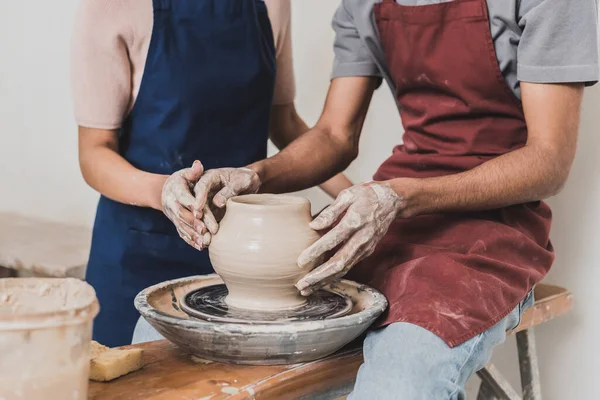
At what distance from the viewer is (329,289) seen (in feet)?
4.30

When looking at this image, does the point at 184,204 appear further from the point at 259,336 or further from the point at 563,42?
the point at 563,42

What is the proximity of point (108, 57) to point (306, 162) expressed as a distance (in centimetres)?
53

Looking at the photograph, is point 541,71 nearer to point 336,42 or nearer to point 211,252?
point 336,42

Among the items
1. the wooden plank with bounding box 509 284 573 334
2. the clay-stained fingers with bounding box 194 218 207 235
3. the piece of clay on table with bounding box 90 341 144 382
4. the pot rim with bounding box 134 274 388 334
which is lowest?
the wooden plank with bounding box 509 284 573 334

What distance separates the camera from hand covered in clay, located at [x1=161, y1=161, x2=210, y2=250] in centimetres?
125

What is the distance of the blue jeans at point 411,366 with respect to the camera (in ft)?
3.44

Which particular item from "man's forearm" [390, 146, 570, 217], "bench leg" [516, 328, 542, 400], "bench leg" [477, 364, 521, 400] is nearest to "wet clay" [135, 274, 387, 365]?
"man's forearm" [390, 146, 570, 217]

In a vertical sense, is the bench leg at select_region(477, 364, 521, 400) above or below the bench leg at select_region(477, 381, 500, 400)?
above

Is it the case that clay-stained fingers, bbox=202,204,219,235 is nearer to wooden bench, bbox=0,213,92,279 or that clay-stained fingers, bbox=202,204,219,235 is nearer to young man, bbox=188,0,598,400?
young man, bbox=188,0,598,400

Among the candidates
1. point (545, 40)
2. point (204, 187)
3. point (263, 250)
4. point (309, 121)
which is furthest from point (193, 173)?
point (309, 121)

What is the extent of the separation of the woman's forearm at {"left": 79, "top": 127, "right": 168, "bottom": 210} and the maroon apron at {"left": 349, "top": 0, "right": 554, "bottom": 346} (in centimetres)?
52

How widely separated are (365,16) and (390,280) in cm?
66

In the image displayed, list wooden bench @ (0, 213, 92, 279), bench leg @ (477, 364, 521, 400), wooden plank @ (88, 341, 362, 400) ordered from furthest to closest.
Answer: wooden bench @ (0, 213, 92, 279), bench leg @ (477, 364, 521, 400), wooden plank @ (88, 341, 362, 400)

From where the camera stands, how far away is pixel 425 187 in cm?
128
